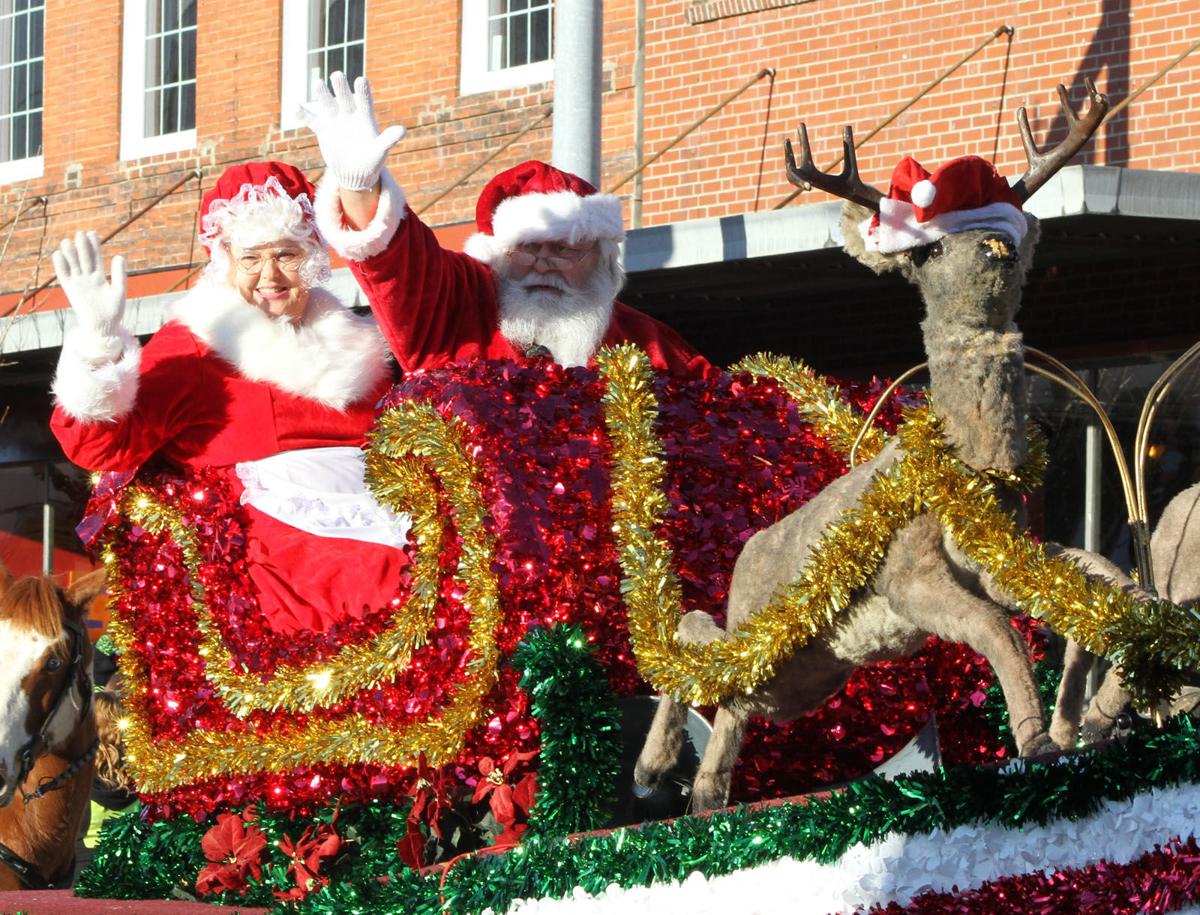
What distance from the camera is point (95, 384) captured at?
5.00 meters

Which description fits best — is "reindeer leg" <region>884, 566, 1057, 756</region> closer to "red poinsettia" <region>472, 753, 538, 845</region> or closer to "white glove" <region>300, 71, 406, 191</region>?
"red poinsettia" <region>472, 753, 538, 845</region>

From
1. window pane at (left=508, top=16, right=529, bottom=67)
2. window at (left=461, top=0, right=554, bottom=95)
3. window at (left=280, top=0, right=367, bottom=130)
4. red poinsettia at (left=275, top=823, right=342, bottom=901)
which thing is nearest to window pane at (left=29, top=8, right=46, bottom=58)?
window at (left=280, top=0, right=367, bottom=130)

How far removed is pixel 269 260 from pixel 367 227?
2.90 ft

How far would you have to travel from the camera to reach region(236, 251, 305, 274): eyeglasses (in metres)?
5.48

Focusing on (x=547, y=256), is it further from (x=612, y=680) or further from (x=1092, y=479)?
(x=1092, y=479)

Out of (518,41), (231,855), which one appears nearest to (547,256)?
(231,855)

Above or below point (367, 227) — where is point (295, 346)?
below

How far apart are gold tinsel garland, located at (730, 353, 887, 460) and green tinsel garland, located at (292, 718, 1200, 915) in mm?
1277

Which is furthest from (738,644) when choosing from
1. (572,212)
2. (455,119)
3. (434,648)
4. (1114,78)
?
(455,119)

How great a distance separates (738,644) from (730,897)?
1.80ft

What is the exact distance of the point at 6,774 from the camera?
533 cm

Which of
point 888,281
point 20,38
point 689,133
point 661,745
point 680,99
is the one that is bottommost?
point 661,745

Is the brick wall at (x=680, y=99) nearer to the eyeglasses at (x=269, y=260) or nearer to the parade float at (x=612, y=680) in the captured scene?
the eyeglasses at (x=269, y=260)

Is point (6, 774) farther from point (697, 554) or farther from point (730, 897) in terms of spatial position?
point (730, 897)
